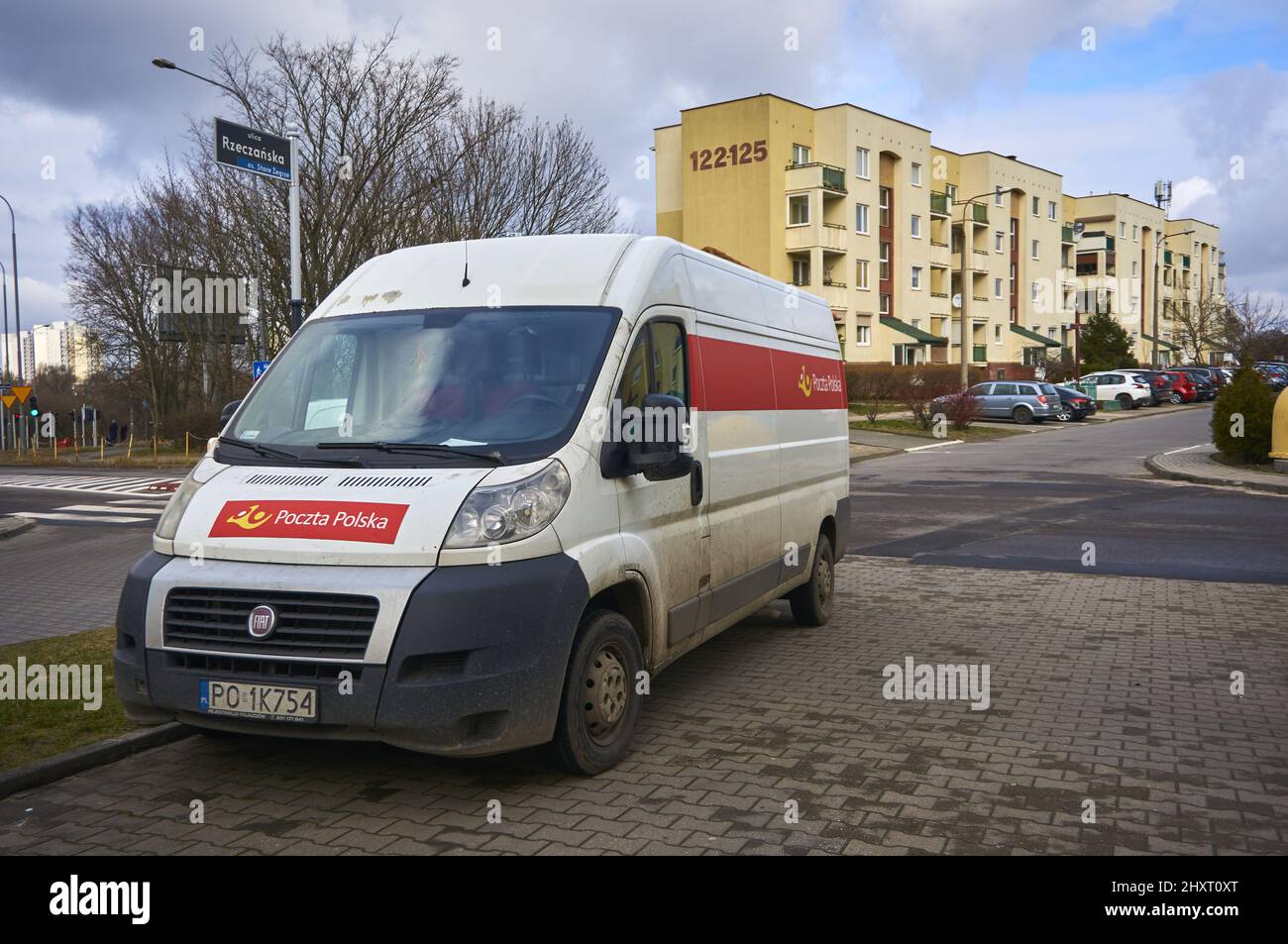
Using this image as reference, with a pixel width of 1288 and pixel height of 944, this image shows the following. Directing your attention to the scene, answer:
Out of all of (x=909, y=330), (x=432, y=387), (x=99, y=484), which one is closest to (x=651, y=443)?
(x=432, y=387)

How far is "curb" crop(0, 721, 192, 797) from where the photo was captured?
498cm

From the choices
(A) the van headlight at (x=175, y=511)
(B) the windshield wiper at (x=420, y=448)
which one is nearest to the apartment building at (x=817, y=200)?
(B) the windshield wiper at (x=420, y=448)

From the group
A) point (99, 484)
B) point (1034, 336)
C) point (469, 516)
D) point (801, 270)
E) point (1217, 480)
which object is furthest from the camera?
point (1034, 336)

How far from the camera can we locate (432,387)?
17.5ft

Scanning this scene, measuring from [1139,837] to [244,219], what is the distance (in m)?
29.4

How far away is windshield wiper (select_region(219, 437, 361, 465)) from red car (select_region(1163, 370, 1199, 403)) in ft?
185

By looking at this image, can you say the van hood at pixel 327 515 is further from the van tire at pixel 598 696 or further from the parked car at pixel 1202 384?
the parked car at pixel 1202 384

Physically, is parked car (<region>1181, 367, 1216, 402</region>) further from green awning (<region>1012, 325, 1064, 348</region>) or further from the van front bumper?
the van front bumper

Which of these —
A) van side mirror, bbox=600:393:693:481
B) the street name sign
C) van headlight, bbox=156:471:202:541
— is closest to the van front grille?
van headlight, bbox=156:471:202:541

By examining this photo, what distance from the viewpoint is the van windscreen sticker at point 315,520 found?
4.55m

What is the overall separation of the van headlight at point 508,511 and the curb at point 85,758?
1578 millimetres

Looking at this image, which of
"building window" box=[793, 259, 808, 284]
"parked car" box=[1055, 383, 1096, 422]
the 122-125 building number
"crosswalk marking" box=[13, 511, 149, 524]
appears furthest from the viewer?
"building window" box=[793, 259, 808, 284]

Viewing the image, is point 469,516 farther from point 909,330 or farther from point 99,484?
point 909,330

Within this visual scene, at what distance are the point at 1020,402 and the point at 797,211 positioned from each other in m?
17.8
